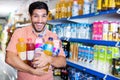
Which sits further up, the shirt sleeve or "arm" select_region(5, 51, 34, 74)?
the shirt sleeve

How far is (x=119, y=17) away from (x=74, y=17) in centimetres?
87

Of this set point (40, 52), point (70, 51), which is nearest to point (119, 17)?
point (70, 51)

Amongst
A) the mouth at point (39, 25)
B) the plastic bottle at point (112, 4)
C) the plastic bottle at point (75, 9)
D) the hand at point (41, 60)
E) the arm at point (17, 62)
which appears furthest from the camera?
the plastic bottle at point (75, 9)

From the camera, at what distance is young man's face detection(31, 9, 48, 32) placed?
2.49 m

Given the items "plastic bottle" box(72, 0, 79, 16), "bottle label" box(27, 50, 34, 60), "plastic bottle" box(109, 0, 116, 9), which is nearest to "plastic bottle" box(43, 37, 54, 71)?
"bottle label" box(27, 50, 34, 60)

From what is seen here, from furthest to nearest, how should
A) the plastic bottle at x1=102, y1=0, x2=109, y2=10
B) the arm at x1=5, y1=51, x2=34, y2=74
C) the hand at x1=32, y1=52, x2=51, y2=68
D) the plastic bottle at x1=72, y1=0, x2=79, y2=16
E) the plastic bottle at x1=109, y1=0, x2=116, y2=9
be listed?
the plastic bottle at x1=72, y1=0, x2=79, y2=16 < the plastic bottle at x1=102, y1=0, x2=109, y2=10 < the plastic bottle at x1=109, y1=0, x2=116, y2=9 < the arm at x1=5, y1=51, x2=34, y2=74 < the hand at x1=32, y1=52, x2=51, y2=68

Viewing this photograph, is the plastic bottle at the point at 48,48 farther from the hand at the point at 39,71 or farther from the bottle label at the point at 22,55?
the bottle label at the point at 22,55

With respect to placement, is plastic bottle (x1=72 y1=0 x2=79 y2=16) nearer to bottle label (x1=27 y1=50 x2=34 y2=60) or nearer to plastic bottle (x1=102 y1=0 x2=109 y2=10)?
plastic bottle (x1=102 y1=0 x2=109 y2=10)

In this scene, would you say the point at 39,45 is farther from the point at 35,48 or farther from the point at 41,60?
the point at 41,60

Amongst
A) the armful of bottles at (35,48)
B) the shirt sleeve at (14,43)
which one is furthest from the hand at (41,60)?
the shirt sleeve at (14,43)

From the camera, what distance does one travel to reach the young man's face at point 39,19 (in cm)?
249

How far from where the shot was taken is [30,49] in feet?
7.93

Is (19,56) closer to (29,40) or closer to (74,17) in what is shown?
(29,40)

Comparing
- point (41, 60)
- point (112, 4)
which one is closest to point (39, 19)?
point (41, 60)
